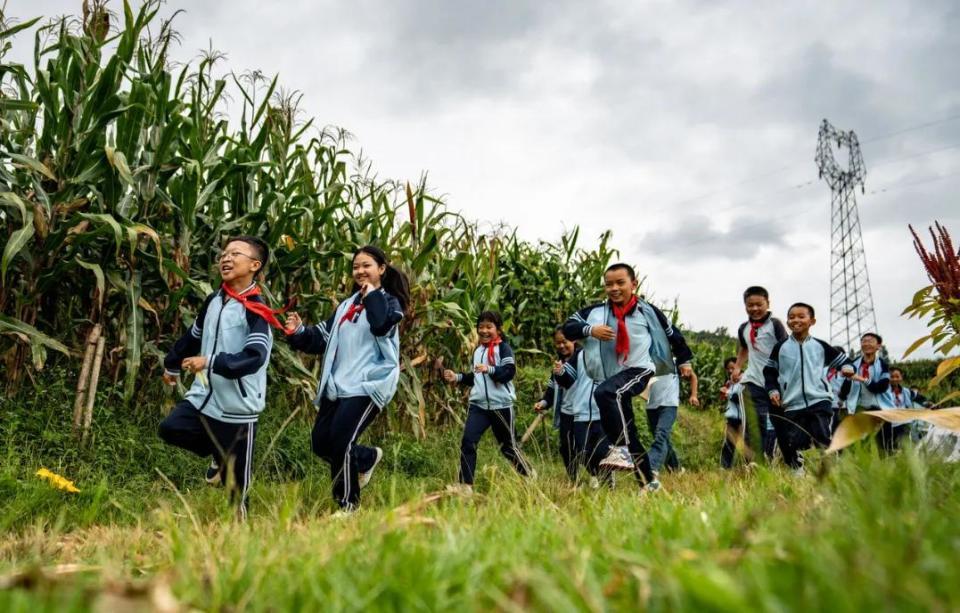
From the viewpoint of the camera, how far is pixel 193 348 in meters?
5.14

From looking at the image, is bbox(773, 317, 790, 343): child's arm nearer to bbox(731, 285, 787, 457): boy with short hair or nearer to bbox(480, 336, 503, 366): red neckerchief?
bbox(731, 285, 787, 457): boy with short hair

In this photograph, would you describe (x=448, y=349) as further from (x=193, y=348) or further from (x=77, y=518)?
(x=77, y=518)

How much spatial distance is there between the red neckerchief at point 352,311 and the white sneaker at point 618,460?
6.73 ft

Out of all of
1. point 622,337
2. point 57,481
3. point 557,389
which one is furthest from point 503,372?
point 57,481

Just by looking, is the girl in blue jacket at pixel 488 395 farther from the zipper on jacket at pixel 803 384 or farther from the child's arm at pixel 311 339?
the zipper on jacket at pixel 803 384

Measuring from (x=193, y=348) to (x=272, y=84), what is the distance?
2.44 m

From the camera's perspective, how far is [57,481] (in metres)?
4.86

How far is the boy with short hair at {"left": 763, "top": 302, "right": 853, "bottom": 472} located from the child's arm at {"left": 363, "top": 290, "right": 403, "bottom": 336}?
4.28m

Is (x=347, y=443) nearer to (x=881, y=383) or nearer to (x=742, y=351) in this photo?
(x=742, y=351)

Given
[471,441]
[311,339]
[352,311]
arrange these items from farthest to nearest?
[471,441] < [311,339] < [352,311]

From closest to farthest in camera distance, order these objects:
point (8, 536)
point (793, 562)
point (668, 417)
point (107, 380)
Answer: point (793, 562), point (8, 536), point (107, 380), point (668, 417)

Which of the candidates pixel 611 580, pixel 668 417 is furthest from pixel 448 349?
pixel 611 580

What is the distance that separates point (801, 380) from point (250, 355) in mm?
5392

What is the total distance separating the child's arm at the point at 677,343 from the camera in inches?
262
